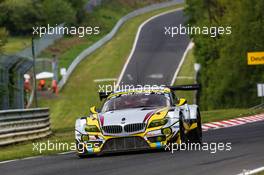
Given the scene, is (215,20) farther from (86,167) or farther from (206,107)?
(86,167)

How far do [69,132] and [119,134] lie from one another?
12862 millimetres

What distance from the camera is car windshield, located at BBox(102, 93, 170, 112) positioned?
16234 millimetres

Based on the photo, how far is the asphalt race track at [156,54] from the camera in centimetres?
5675

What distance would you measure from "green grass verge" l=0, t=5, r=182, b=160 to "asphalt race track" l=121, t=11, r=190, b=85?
90cm

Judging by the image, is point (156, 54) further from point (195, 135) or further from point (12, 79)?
point (195, 135)

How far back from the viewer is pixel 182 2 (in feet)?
286

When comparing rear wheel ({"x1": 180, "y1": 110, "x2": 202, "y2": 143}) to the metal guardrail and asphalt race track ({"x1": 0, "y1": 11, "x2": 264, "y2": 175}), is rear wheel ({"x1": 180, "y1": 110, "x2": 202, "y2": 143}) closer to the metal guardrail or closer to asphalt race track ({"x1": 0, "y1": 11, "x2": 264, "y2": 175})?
asphalt race track ({"x1": 0, "y1": 11, "x2": 264, "y2": 175})

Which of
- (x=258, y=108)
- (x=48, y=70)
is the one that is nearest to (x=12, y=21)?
(x=48, y=70)

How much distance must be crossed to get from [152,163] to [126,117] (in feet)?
6.64

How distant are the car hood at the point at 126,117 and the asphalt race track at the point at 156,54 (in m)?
34.5

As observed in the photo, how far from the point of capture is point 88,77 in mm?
57500
